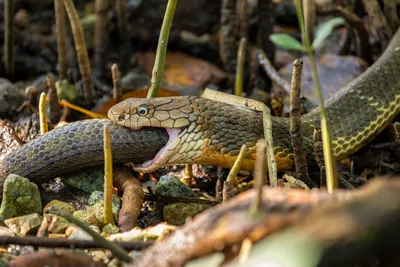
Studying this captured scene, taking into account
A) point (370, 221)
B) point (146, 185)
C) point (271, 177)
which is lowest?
point (146, 185)

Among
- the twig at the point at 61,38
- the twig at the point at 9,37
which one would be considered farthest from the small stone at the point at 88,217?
the twig at the point at 9,37

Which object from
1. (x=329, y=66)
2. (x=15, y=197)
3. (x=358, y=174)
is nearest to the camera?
(x=15, y=197)

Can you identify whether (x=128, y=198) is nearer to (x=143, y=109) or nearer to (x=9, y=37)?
(x=143, y=109)

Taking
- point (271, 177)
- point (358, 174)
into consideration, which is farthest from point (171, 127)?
point (358, 174)

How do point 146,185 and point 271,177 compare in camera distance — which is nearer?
point 271,177

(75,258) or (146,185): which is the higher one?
(75,258)

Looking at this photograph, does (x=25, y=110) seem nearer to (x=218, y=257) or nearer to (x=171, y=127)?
(x=171, y=127)
